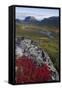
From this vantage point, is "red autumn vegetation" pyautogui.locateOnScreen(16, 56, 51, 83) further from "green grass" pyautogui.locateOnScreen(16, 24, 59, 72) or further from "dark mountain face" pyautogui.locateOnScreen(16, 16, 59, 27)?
"dark mountain face" pyautogui.locateOnScreen(16, 16, 59, 27)

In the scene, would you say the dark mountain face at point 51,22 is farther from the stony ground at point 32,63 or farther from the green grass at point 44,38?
the stony ground at point 32,63

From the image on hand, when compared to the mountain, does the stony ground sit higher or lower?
lower

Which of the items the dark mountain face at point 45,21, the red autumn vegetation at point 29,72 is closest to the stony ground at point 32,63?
the red autumn vegetation at point 29,72

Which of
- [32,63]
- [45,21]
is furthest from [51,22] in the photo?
[32,63]

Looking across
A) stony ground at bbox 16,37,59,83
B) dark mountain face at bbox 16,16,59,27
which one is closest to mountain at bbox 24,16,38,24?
dark mountain face at bbox 16,16,59,27

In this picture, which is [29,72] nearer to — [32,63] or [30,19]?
[32,63]

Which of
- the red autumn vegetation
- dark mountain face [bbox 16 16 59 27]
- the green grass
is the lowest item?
the red autumn vegetation

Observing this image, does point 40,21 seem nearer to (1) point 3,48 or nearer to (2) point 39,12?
(2) point 39,12
